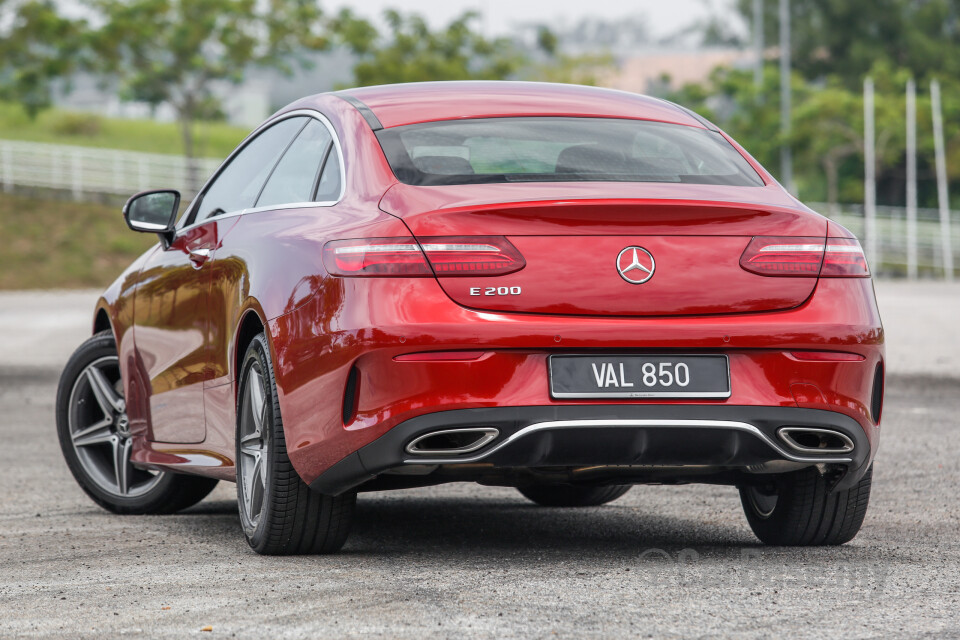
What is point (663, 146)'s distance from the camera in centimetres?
510

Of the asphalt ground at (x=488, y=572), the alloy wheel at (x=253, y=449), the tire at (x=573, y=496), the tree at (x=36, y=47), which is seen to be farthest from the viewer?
the tree at (x=36, y=47)

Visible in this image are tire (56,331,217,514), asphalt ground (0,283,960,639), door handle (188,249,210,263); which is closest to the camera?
asphalt ground (0,283,960,639)

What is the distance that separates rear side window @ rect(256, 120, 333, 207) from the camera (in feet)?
16.9

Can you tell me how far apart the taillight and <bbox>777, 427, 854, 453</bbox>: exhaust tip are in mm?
460

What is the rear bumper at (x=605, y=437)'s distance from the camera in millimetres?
4340

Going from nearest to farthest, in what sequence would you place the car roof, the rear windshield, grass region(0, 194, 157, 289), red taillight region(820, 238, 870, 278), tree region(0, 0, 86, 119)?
red taillight region(820, 238, 870, 278)
the rear windshield
the car roof
grass region(0, 194, 157, 289)
tree region(0, 0, 86, 119)

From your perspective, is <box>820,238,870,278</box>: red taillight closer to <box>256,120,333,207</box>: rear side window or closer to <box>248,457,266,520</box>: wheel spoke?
<box>256,120,333,207</box>: rear side window

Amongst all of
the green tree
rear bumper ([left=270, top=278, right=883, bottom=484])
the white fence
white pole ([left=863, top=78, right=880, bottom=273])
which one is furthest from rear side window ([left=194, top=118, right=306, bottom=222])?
the green tree

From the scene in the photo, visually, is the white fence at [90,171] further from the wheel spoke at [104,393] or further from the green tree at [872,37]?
the green tree at [872,37]

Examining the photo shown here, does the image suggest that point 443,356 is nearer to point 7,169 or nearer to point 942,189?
point 7,169

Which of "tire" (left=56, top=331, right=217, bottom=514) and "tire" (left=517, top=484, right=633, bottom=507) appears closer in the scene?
"tire" (left=56, top=331, right=217, bottom=514)

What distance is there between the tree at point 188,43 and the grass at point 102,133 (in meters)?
22.7

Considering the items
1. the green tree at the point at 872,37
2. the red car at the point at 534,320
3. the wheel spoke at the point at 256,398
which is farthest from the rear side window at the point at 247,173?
the green tree at the point at 872,37

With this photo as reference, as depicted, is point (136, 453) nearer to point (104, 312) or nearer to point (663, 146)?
point (104, 312)
